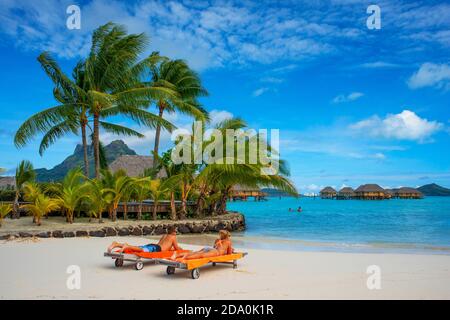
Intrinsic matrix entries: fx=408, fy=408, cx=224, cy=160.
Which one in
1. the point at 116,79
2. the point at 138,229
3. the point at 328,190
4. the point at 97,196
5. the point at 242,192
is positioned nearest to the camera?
the point at 97,196

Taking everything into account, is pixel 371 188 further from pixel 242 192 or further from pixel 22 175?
pixel 22 175

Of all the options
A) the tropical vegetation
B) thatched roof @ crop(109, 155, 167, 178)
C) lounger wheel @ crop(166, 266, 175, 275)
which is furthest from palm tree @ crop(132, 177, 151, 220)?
thatched roof @ crop(109, 155, 167, 178)

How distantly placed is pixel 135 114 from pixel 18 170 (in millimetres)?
5356

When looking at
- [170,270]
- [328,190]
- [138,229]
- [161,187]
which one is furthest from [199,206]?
[328,190]

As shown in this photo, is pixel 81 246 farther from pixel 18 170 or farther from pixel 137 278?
pixel 18 170

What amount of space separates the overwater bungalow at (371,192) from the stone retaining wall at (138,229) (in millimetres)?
66903

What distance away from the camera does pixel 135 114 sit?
18281mm

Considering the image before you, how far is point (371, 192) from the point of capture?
8250cm

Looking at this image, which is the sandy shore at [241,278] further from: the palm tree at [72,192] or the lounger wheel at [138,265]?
the palm tree at [72,192]

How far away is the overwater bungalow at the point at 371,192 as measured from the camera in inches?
3172

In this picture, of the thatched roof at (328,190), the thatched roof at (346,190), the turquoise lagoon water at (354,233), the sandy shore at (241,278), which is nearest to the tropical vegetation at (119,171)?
the turquoise lagoon water at (354,233)

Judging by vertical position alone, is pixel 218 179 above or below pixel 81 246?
above

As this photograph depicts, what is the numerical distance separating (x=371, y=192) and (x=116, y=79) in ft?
243
